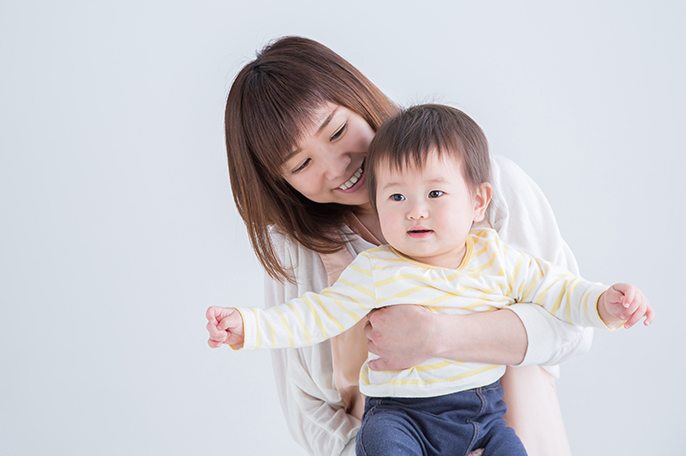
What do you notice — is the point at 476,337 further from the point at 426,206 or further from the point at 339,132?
the point at 339,132

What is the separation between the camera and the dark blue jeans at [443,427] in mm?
1279

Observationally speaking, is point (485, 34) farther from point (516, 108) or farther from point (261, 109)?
point (261, 109)

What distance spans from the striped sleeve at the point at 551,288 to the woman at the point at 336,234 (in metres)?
0.03

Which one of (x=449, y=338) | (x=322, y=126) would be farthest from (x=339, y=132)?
(x=449, y=338)

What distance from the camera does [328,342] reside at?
5.98 feet

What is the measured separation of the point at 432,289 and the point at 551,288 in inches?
10.5

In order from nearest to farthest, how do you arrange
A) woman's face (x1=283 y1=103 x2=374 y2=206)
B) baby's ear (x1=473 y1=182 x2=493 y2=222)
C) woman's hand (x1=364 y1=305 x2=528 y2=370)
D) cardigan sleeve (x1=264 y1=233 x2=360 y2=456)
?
1. woman's hand (x1=364 y1=305 x2=528 y2=370)
2. baby's ear (x1=473 y1=182 x2=493 y2=222)
3. woman's face (x1=283 y1=103 x2=374 y2=206)
4. cardigan sleeve (x1=264 y1=233 x2=360 y2=456)

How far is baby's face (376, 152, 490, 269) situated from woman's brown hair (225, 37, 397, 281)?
0.92ft

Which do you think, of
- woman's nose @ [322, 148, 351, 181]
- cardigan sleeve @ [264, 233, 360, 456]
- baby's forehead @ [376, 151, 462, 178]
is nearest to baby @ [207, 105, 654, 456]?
baby's forehead @ [376, 151, 462, 178]

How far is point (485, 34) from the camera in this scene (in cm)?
270

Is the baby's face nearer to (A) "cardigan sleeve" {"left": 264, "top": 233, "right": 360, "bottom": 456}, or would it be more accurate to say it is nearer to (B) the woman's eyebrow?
(B) the woman's eyebrow

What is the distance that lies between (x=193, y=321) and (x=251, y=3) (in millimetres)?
1410

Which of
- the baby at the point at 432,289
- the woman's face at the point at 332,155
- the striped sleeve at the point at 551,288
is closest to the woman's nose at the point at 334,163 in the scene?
the woman's face at the point at 332,155

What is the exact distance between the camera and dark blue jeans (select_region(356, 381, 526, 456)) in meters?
1.28
